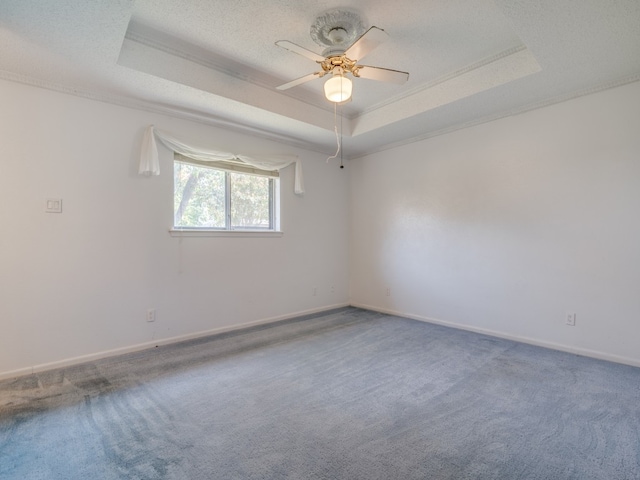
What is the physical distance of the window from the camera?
340 centimetres

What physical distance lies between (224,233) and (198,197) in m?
0.49

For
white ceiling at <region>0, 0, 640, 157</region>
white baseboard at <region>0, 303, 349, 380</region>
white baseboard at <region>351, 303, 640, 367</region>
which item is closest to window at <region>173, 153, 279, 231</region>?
white ceiling at <region>0, 0, 640, 157</region>

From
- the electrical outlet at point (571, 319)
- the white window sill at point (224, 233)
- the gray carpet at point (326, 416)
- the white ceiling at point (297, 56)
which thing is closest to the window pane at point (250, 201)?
the white window sill at point (224, 233)

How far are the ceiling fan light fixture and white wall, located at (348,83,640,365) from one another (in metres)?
2.06

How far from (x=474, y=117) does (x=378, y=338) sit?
266cm

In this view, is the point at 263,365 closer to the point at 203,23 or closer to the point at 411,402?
the point at 411,402

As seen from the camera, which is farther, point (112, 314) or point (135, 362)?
point (112, 314)

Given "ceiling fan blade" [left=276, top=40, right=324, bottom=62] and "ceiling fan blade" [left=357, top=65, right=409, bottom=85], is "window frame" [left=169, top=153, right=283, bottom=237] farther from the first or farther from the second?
"ceiling fan blade" [left=357, top=65, right=409, bottom=85]

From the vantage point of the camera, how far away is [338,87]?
226 cm

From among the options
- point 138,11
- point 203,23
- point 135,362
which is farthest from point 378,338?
point 138,11

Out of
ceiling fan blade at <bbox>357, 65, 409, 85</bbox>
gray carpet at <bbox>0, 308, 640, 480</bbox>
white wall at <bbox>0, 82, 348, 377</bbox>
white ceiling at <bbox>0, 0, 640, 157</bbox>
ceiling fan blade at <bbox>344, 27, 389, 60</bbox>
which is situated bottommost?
gray carpet at <bbox>0, 308, 640, 480</bbox>

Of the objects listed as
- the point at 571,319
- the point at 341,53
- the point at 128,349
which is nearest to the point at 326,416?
the point at 128,349

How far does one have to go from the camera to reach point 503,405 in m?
2.02

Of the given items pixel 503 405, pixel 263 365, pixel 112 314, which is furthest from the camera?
pixel 112 314
